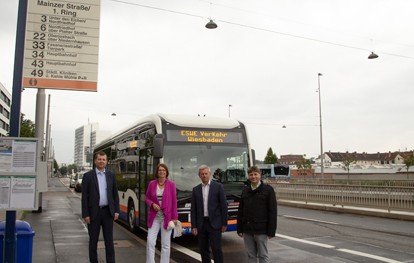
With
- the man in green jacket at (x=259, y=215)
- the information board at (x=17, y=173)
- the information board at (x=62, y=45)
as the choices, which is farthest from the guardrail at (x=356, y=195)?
the information board at (x=17, y=173)

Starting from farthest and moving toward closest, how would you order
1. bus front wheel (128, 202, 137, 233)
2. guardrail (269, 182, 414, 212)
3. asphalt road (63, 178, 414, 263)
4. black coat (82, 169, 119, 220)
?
guardrail (269, 182, 414, 212) → bus front wheel (128, 202, 137, 233) → asphalt road (63, 178, 414, 263) → black coat (82, 169, 119, 220)

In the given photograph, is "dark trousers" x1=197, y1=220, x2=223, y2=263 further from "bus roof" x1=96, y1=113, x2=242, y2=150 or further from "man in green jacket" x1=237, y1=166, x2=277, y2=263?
"bus roof" x1=96, y1=113, x2=242, y2=150

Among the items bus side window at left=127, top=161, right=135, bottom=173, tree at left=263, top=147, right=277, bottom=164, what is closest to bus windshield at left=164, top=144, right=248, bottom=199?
bus side window at left=127, top=161, right=135, bottom=173

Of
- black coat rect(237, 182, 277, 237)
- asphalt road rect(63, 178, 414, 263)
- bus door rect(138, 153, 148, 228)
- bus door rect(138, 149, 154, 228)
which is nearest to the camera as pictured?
black coat rect(237, 182, 277, 237)

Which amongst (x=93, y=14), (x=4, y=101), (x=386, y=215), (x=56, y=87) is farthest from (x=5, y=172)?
(x=4, y=101)

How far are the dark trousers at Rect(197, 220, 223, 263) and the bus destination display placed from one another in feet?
12.7

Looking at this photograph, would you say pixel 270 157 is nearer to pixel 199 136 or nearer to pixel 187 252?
pixel 199 136

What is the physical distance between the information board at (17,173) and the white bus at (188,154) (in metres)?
4.05

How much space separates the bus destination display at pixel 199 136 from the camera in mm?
9852

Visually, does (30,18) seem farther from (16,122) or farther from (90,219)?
(90,219)

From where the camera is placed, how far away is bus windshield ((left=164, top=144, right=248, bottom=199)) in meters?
9.34

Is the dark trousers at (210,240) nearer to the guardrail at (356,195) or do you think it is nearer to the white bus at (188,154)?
the white bus at (188,154)

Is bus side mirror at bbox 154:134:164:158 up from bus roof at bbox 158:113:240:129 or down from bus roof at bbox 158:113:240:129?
down

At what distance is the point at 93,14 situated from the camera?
7.79 metres
